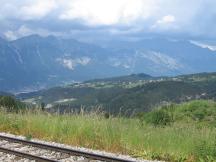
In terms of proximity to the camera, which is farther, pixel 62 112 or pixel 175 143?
pixel 62 112

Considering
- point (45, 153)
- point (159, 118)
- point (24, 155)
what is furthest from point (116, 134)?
point (159, 118)

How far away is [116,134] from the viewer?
14.5 m

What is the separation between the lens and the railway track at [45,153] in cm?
1210

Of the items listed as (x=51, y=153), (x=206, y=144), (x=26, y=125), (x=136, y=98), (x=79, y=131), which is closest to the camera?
(x=206, y=144)

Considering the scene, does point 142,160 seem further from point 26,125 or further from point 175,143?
point 26,125

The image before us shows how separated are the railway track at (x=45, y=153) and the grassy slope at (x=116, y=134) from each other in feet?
4.27

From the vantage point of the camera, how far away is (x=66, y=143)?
596 inches

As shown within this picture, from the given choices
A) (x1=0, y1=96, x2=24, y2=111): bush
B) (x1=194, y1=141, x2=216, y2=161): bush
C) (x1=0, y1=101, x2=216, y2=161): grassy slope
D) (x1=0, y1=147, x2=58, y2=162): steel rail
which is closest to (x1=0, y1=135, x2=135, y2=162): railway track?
(x1=0, y1=147, x2=58, y2=162): steel rail

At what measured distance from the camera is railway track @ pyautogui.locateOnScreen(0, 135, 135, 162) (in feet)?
39.7

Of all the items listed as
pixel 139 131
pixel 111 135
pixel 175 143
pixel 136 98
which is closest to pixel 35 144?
pixel 111 135

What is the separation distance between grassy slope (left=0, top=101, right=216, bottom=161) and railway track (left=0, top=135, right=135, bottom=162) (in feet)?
4.27

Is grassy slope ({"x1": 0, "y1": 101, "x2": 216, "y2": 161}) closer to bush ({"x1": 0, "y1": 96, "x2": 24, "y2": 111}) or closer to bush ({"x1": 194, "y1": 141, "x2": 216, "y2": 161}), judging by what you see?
bush ({"x1": 194, "y1": 141, "x2": 216, "y2": 161})

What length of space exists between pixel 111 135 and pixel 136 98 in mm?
180076

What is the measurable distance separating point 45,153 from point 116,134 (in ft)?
8.09
